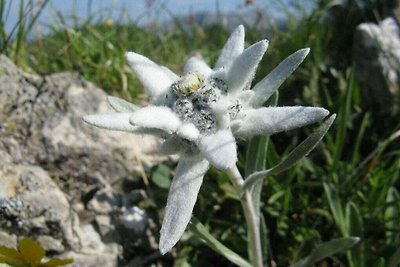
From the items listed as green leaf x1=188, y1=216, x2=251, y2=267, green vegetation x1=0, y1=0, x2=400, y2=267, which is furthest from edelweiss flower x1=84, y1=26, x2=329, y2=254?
green vegetation x1=0, y1=0, x2=400, y2=267

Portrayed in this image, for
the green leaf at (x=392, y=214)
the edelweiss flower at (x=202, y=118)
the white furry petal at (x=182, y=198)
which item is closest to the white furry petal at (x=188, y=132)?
the edelweiss flower at (x=202, y=118)

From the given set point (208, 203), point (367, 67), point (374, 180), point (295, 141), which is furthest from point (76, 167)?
point (367, 67)

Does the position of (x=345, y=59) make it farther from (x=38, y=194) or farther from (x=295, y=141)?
(x=38, y=194)

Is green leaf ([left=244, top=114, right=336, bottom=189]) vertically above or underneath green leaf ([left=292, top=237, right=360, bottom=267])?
above

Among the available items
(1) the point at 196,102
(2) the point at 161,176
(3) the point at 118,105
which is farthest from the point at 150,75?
(2) the point at 161,176

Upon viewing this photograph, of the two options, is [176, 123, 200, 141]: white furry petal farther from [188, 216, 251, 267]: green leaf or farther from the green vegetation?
the green vegetation

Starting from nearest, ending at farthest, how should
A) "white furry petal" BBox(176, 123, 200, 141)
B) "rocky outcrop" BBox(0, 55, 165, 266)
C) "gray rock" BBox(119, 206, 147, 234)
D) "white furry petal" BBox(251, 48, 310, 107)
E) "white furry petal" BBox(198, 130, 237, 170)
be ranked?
1. "white furry petal" BBox(198, 130, 237, 170)
2. "white furry petal" BBox(176, 123, 200, 141)
3. "white furry petal" BBox(251, 48, 310, 107)
4. "rocky outcrop" BBox(0, 55, 165, 266)
5. "gray rock" BBox(119, 206, 147, 234)
